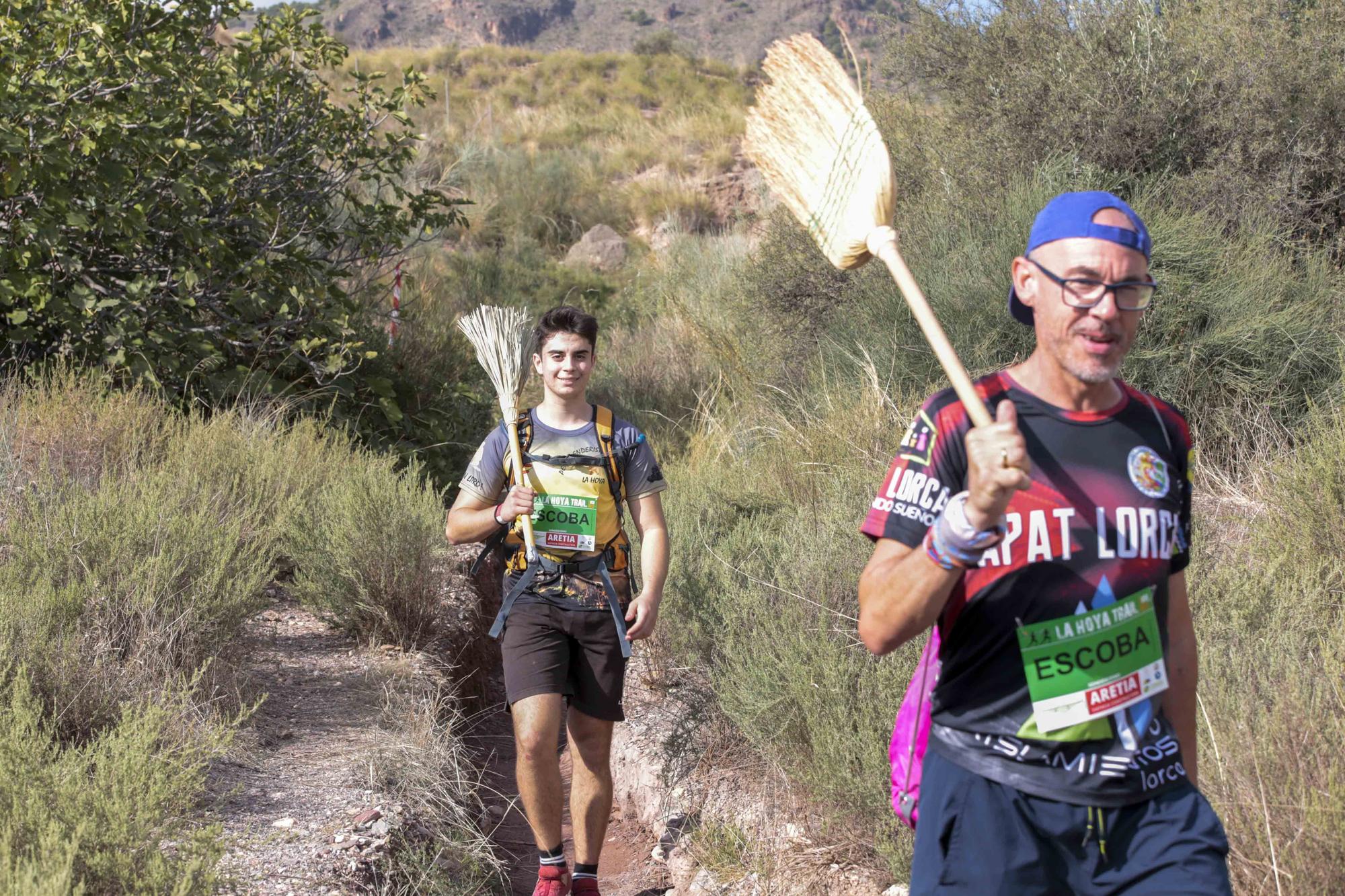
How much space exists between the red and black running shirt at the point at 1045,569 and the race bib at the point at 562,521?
6.62ft

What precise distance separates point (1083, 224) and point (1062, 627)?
0.68m

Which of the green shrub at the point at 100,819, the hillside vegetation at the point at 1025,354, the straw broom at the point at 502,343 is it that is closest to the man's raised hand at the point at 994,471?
the hillside vegetation at the point at 1025,354

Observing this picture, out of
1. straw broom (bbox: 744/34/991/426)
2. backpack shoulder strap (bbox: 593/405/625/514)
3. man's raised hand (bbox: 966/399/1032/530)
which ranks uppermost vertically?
straw broom (bbox: 744/34/991/426)

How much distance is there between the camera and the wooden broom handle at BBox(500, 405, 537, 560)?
3.96m

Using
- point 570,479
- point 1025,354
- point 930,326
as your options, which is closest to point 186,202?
point 570,479

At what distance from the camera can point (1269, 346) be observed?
22.1ft

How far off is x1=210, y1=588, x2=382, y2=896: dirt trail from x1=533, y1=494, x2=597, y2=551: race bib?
1.10m

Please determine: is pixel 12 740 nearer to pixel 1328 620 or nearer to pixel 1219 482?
pixel 1328 620

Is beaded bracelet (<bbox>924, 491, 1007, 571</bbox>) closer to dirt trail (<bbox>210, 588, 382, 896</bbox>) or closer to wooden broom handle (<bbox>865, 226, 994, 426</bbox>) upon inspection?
wooden broom handle (<bbox>865, 226, 994, 426</bbox>)

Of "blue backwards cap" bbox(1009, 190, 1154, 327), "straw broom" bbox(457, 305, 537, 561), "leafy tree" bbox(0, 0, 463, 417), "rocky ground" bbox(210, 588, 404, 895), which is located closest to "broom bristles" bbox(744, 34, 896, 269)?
"blue backwards cap" bbox(1009, 190, 1154, 327)

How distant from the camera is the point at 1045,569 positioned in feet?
6.57

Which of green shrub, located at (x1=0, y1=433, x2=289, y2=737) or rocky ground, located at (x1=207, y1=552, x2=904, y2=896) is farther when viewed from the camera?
green shrub, located at (x1=0, y1=433, x2=289, y2=737)

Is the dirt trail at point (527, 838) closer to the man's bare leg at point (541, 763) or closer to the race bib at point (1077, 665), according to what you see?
the man's bare leg at point (541, 763)

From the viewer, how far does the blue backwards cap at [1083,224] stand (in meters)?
2.08
